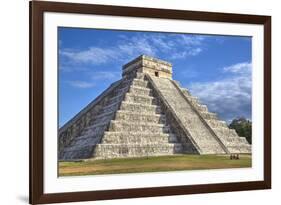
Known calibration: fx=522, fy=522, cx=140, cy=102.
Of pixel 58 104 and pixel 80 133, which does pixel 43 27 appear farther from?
pixel 80 133

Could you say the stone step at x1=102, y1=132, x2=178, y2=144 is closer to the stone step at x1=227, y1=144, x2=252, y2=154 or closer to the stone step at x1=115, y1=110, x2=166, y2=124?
the stone step at x1=115, y1=110, x2=166, y2=124

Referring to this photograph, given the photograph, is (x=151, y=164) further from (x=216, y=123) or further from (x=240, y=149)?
(x=240, y=149)

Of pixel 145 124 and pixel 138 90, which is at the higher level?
pixel 138 90

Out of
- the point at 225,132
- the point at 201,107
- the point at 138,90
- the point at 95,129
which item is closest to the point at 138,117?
the point at 138,90

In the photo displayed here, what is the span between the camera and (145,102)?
318 cm

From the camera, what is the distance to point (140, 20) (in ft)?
10.1

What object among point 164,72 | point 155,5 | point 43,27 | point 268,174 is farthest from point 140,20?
point 268,174

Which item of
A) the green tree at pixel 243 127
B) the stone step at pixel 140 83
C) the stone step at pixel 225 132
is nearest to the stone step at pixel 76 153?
the stone step at pixel 140 83

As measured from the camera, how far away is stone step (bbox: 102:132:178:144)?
3021 millimetres

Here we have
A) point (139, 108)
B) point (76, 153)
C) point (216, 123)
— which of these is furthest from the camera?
point (216, 123)

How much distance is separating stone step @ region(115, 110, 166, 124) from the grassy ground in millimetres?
229

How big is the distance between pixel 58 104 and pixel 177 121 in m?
0.77

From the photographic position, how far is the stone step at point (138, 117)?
3.08m

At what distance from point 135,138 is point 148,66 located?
44cm
